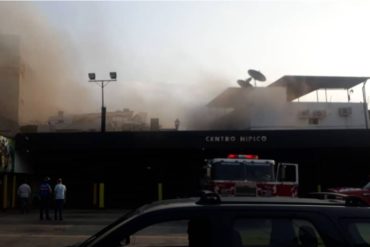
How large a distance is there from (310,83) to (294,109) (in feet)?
8.90

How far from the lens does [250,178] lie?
56.0ft

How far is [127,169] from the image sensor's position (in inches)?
1284

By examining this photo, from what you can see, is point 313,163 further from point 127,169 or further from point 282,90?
point 282,90

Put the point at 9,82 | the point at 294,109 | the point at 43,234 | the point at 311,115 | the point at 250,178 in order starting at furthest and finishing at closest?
the point at 294,109, the point at 311,115, the point at 9,82, the point at 250,178, the point at 43,234

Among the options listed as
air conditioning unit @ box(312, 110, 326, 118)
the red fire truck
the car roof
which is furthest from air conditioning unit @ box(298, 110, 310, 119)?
the car roof

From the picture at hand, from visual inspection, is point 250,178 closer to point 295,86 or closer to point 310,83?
point 310,83

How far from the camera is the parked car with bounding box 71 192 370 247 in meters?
3.16

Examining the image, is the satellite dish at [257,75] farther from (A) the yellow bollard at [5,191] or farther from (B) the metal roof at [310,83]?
(A) the yellow bollard at [5,191]

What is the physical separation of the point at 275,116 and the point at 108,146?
26.7 metres

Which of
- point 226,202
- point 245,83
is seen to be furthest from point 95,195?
point 245,83

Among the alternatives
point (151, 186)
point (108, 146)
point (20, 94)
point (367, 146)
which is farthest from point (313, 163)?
point (20, 94)

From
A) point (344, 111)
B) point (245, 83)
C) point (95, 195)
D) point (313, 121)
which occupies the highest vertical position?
point (245, 83)

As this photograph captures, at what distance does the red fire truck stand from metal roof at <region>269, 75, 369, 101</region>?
103ft

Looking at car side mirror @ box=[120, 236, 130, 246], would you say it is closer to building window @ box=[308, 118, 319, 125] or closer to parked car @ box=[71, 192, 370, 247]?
parked car @ box=[71, 192, 370, 247]
